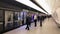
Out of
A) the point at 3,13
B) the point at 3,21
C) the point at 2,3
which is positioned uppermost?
the point at 2,3

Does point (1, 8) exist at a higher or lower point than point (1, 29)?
higher

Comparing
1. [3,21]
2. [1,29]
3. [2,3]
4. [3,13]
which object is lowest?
[1,29]

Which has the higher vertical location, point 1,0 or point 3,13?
point 1,0

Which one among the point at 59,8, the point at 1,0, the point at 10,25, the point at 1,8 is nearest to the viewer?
the point at 59,8

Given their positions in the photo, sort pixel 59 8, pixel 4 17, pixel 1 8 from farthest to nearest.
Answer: pixel 4 17 < pixel 1 8 < pixel 59 8

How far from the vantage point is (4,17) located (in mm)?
9586

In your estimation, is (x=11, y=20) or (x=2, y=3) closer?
(x=2, y=3)

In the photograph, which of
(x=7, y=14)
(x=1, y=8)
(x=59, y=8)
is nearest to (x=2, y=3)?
(x=1, y=8)

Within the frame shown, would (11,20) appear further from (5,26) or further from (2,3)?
(2,3)

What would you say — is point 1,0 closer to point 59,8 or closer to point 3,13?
point 3,13

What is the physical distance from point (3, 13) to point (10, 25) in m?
1.98

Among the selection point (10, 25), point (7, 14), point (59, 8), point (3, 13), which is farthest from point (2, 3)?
point (59, 8)

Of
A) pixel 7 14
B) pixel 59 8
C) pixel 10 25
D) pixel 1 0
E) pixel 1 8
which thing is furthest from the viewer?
pixel 10 25

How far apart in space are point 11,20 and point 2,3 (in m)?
3.07
